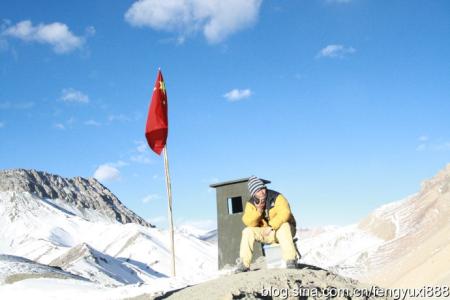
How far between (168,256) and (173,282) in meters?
51.0

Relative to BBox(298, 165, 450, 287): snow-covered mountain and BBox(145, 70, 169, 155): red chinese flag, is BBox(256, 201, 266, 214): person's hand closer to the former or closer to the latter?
BBox(145, 70, 169, 155): red chinese flag

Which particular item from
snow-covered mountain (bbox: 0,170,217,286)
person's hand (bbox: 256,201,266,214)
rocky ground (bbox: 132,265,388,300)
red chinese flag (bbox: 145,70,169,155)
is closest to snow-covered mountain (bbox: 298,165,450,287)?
red chinese flag (bbox: 145,70,169,155)

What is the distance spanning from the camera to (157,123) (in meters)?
15.0

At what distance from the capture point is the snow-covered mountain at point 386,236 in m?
24.6

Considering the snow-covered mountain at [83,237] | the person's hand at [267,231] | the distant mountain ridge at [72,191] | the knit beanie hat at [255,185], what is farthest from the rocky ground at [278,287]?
the distant mountain ridge at [72,191]

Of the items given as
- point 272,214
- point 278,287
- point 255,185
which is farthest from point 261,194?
point 278,287

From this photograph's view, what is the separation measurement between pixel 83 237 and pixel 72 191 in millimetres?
38744

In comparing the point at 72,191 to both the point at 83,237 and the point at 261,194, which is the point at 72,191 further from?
the point at 261,194

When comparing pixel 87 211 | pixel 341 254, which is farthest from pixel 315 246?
pixel 87 211

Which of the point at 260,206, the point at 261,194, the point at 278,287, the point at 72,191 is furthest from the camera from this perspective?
the point at 72,191

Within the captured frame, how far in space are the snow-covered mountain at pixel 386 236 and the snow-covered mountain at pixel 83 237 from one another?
15549mm

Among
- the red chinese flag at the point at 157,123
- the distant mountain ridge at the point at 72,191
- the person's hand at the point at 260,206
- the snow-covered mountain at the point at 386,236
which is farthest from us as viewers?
the distant mountain ridge at the point at 72,191

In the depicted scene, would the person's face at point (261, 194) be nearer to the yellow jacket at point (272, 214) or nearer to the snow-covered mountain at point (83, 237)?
the yellow jacket at point (272, 214)

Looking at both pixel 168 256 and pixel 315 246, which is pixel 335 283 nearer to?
pixel 315 246
